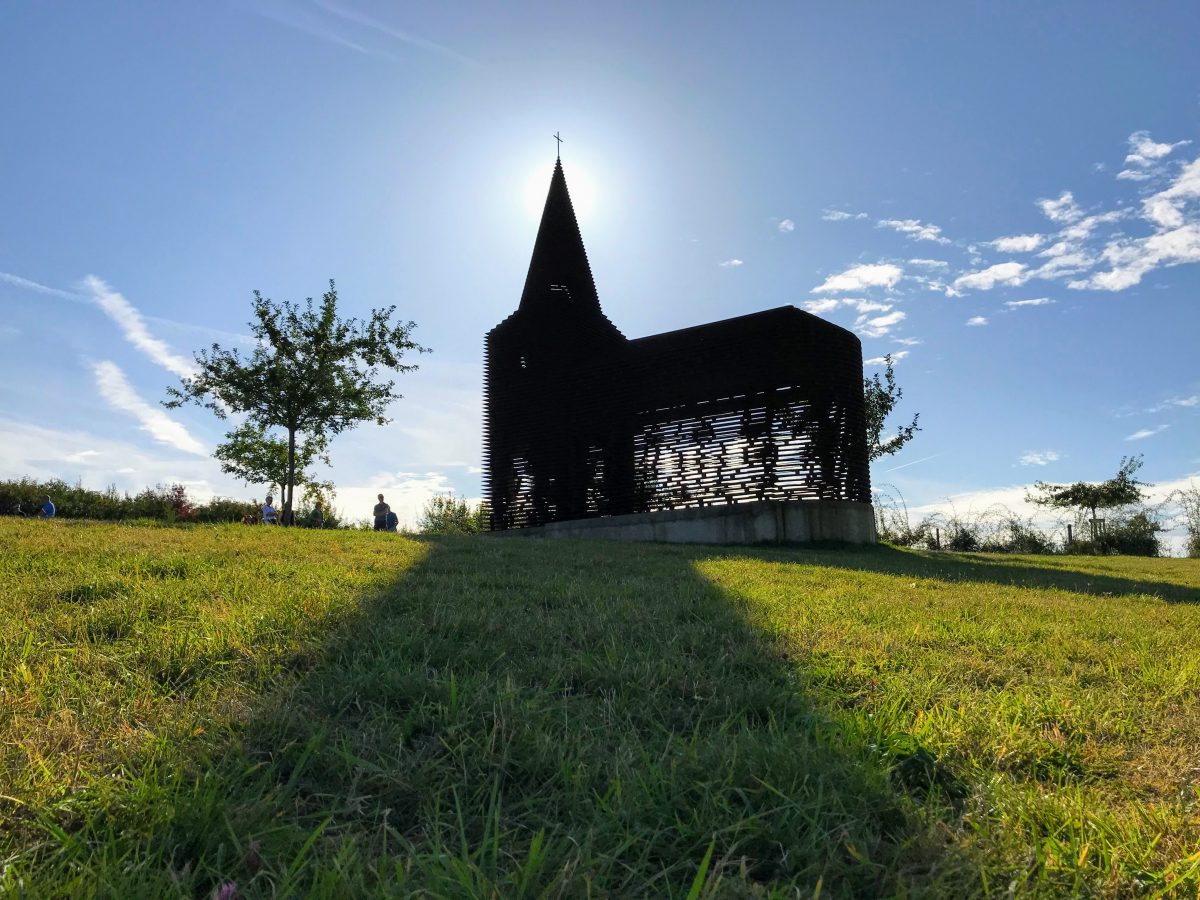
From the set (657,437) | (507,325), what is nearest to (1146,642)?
(657,437)

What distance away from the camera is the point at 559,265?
1889cm

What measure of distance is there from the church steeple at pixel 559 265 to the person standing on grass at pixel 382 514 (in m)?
6.53

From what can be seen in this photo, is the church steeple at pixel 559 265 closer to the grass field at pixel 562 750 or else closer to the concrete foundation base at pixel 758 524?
the concrete foundation base at pixel 758 524

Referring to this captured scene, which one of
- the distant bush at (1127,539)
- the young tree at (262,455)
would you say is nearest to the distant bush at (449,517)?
the young tree at (262,455)

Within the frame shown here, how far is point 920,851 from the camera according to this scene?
1.73m

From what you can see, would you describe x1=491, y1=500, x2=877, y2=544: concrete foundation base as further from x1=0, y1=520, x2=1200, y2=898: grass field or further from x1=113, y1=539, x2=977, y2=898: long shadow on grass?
x1=113, y1=539, x2=977, y2=898: long shadow on grass

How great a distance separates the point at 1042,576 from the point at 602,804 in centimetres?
994

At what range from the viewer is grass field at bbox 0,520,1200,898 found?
1.63m

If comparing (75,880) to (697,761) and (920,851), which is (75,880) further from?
(920,851)

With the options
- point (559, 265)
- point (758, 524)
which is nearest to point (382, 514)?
point (559, 265)

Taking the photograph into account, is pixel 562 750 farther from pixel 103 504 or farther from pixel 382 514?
pixel 103 504

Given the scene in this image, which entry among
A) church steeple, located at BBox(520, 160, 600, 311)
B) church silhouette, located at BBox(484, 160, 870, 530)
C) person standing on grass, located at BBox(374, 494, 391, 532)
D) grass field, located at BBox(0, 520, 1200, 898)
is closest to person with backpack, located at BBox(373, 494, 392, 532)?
person standing on grass, located at BBox(374, 494, 391, 532)

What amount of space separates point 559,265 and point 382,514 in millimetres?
8079

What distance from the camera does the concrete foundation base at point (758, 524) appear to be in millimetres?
13992
